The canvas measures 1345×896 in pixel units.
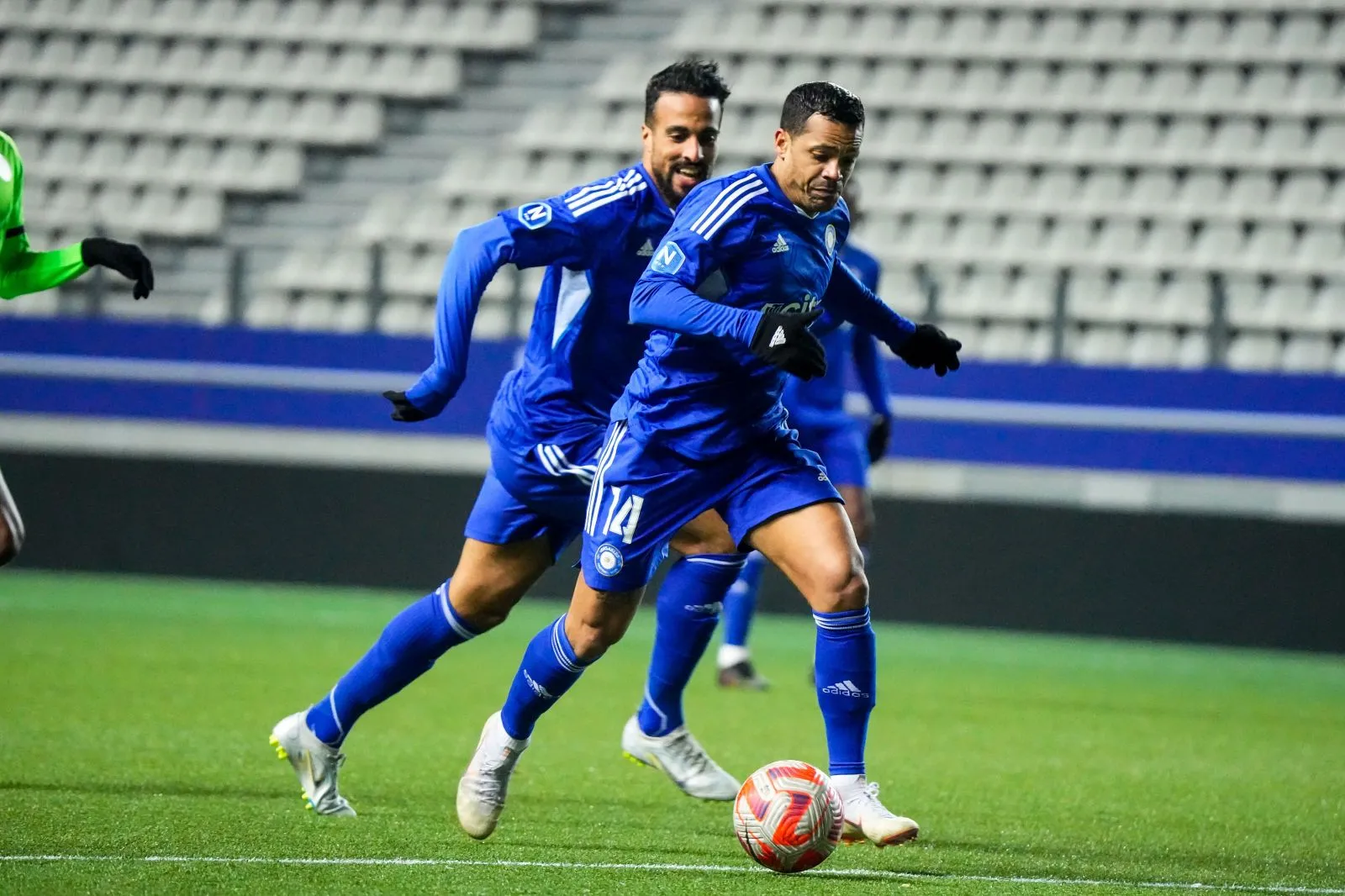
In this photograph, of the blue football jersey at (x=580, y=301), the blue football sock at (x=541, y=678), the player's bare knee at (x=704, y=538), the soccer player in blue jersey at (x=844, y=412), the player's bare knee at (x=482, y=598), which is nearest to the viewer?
the blue football sock at (x=541, y=678)

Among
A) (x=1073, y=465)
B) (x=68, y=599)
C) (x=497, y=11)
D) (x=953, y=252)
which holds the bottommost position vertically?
(x=68, y=599)

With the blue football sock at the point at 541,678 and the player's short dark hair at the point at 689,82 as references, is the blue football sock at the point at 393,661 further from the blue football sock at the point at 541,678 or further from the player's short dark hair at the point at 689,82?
the player's short dark hair at the point at 689,82

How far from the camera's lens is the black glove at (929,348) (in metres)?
5.14

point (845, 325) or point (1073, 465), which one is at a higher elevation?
point (845, 325)

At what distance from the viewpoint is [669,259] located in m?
4.55

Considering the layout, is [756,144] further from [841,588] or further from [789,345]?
[789,345]

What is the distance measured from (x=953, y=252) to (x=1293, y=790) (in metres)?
8.35

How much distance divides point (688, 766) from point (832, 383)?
10.2 feet

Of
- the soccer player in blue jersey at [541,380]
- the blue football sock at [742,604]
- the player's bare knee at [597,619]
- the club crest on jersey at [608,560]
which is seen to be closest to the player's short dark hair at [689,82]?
the soccer player in blue jersey at [541,380]

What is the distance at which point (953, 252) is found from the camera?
1432cm

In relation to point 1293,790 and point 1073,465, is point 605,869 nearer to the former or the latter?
point 1293,790

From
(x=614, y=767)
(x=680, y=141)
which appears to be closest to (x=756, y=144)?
(x=614, y=767)

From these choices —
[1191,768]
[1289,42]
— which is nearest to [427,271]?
[1289,42]

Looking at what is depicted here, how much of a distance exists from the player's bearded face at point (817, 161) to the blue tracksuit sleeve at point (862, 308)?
455 millimetres
